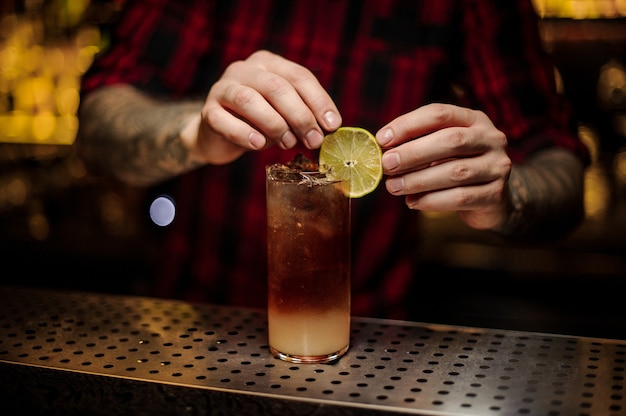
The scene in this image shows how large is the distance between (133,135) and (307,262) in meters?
0.92

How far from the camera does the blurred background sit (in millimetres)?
4277

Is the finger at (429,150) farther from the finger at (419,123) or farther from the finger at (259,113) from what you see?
the finger at (259,113)

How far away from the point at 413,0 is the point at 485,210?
0.87m

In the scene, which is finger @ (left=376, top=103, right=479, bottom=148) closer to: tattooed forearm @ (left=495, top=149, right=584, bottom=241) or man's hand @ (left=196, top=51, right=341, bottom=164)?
man's hand @ (left=196, top=51, right=341, bottom=164)

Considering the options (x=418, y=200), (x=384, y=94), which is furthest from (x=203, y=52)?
(x=418, y=200)

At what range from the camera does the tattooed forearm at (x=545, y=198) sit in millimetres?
2105

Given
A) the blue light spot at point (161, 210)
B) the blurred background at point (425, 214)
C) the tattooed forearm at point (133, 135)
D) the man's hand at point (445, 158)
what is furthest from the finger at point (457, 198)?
the blue light spot at point (161, 210)

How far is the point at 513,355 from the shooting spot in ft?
5.71

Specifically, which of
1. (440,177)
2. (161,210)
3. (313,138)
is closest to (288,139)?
(313,138)

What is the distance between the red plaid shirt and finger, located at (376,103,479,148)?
78 centimetres

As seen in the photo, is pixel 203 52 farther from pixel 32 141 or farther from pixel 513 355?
pixel 32 141

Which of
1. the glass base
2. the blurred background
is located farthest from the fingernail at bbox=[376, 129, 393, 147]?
the blurred background

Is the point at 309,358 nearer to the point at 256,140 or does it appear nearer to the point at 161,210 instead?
the point at 256,140

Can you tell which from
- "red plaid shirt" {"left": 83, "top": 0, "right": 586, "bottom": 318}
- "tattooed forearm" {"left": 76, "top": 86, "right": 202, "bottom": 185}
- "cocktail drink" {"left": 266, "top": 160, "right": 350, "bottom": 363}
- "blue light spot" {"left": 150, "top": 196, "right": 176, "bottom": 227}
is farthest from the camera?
"blue light spot" {"left": 150, "top": 196, "right": 176, "bottom": 227}
